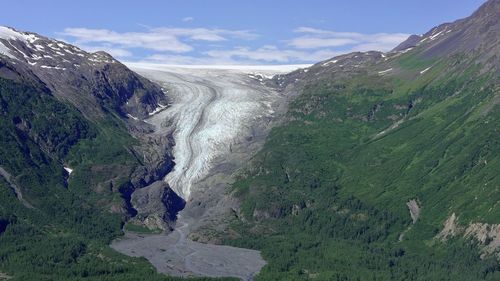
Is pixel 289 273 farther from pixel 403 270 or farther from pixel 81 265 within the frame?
pixel 81 265

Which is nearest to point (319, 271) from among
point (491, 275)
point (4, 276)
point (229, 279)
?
point (229, 279)

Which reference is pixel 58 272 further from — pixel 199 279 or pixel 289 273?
pixel 289 273

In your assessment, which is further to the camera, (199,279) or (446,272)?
(446,272)

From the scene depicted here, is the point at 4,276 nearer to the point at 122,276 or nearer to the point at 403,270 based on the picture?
the point at 122,276

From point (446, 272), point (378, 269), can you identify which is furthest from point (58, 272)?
point (446, 272)

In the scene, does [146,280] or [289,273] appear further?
[289,273]

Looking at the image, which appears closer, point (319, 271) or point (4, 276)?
point (4, 276)

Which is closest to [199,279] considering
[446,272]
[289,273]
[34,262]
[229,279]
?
[229,279]
